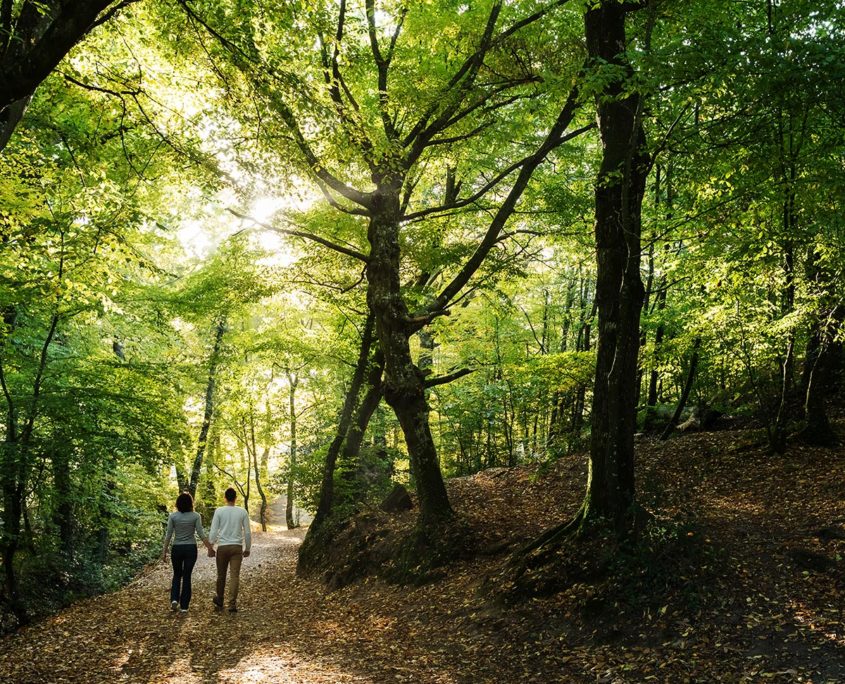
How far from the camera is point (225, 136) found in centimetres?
733

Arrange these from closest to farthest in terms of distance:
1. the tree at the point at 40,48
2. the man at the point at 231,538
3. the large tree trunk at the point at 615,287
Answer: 1. the tree at the point at 40,48
2. the large tree trunk at the point at 615,287
3. the man at the point at 231,538

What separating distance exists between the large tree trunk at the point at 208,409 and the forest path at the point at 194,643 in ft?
33.4

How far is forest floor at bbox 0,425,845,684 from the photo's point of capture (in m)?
5.07

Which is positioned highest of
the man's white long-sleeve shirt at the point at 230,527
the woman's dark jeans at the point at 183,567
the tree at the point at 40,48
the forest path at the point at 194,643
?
the tree at the point at 40,48

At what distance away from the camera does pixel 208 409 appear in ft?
74.0

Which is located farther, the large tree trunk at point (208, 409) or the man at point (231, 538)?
the large tree trunk at point (208, 409)

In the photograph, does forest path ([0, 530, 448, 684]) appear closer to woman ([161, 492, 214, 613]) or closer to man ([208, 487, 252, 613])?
woman ([161, 492, 214, 613])

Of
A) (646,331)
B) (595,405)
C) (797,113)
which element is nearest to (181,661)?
(595,405)

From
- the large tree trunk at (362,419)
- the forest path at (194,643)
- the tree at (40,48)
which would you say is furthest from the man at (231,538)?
the tree at (40,48)

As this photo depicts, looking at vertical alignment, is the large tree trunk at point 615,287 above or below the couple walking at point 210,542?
above

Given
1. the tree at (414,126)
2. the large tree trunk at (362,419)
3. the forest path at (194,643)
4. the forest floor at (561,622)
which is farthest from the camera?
the large tree trunk at (362,419)

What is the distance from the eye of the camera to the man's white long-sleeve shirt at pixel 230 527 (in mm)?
9141

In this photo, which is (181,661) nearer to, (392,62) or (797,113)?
(797,113)

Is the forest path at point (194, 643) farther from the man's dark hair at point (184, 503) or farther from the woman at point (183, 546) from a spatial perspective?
the man's dark hair at point (184, 503)
